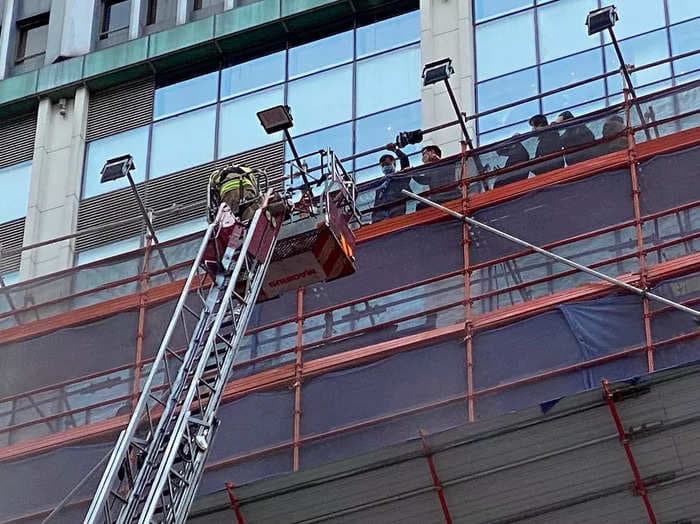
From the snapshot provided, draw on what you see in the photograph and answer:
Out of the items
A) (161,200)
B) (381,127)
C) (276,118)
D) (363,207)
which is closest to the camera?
(276,118)

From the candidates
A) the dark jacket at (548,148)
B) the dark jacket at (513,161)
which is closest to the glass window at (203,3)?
the dark jacket at (513,161)

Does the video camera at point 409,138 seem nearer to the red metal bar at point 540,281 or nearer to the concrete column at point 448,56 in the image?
the concrete column at point 448,56

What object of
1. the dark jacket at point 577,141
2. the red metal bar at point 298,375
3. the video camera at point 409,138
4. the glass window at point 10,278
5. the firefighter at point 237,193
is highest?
the glass window at point 10,278

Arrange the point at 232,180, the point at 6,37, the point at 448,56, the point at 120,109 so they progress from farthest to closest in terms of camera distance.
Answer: the point at 6,37 < the point at 120,109 < the point at 448,56 < the point at 232,180

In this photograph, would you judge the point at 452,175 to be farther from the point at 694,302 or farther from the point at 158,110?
the point at 158,110

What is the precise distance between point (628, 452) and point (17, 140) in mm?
16125

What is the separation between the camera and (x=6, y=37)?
A: 32.9 metres

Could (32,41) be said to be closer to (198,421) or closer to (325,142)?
(325,142)

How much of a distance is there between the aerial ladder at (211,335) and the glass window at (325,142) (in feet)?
21.3

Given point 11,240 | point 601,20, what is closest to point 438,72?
point 601,20

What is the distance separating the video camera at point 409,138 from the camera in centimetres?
2509

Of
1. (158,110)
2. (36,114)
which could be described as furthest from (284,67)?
(36,114)

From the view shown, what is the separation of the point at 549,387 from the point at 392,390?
2.05 m

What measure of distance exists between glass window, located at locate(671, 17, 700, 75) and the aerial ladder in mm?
6977
